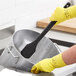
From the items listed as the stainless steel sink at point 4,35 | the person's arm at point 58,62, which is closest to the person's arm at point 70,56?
the person's arm at point 58,62

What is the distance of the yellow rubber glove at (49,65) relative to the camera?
3.15 ft

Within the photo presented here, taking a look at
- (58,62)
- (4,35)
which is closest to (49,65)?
(58,62)

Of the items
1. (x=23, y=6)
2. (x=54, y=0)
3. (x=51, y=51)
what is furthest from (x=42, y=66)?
(x=54, y=0)

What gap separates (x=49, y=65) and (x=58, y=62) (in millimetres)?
50

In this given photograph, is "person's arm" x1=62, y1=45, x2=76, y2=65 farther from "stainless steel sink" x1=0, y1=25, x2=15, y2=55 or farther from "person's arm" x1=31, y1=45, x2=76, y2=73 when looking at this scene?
"stainless steel sink" x1=0, y1=25, x2=15, y2=55

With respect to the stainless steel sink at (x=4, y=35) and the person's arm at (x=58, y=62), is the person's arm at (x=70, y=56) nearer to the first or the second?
the person's arm at (x=58, y=62)

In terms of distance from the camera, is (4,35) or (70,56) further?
(4,35)

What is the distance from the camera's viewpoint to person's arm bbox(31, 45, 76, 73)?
3.07 feet

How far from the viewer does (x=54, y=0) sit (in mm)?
1931

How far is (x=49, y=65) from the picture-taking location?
0.99 metres

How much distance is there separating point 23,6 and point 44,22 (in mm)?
216

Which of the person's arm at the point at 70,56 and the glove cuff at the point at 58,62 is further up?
the person's arm at the point at 70,56

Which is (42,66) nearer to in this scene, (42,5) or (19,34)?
(19,34)

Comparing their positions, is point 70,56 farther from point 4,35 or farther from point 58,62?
point 4,35
